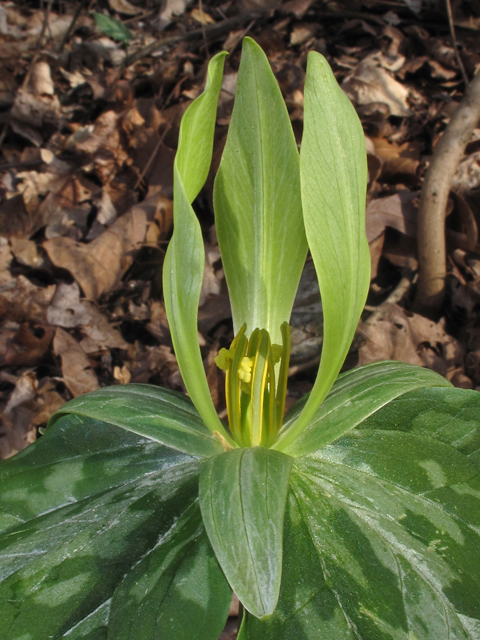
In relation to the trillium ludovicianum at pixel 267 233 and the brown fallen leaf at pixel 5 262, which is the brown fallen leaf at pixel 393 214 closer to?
the trillium ludovicianum at pixel 267 233

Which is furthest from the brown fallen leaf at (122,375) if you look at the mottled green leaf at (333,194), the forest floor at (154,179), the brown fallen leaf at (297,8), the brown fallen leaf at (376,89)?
the brown fallen leaf at (297,8)

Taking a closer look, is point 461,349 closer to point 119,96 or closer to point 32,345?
point 32,345

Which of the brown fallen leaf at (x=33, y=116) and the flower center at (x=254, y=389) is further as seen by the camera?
the brown fallen leaf at (x=33, y=116)

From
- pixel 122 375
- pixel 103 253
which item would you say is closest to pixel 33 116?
pixel 103 253

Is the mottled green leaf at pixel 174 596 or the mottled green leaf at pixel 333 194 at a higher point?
the mottled green leaf at pixel 333 194

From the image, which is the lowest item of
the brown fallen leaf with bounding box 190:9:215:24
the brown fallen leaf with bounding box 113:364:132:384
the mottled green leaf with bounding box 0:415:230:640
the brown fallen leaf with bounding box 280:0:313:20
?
the brown fallen leaf with bounding box 113:364:132:384

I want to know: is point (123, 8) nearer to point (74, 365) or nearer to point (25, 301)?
point (25, 301)

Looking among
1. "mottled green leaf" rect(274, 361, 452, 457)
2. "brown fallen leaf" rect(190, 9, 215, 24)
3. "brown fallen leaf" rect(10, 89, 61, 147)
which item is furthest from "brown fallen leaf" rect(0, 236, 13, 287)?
"brown fallen leaf" rect(190, 9, 215, 24)

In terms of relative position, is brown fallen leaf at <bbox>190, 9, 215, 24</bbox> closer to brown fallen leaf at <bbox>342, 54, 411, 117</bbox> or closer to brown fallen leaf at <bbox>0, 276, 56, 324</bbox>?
brown fallen leaf at <bbox>342, 54, 411, 117</bbox>
